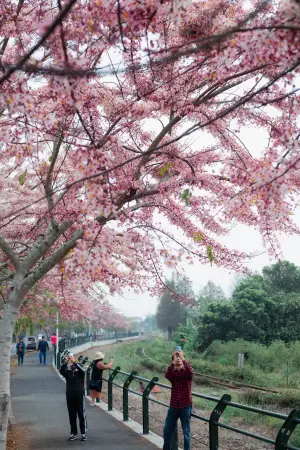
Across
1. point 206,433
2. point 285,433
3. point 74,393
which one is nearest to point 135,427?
point 74,393

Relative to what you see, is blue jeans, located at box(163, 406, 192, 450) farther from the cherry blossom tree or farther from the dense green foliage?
the dense green foliage

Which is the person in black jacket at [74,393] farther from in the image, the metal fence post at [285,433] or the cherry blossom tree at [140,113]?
the metal fence post at [285,433]

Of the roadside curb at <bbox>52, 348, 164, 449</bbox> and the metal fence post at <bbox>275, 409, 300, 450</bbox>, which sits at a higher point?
the metal fence post at <bbox>275, 409, 300, 450</bbox>

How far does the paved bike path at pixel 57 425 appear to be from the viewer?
1018 centimetres

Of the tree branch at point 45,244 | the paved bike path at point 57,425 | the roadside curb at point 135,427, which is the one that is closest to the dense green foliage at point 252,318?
the paved bike path at point 57,425

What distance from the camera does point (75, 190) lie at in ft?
30.4

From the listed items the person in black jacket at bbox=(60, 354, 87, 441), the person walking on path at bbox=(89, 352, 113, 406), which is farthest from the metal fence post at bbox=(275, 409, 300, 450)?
the person walking on path at bbox=(89, 352, 113, 406)

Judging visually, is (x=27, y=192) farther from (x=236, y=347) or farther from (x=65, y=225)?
(x=236, y=347)

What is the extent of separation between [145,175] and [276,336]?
3295cm

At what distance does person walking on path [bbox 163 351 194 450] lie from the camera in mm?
8336

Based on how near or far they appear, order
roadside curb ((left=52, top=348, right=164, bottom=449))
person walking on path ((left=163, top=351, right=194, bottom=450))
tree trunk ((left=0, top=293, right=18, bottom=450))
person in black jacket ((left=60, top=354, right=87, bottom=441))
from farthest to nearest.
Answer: person in black jacket ((left=60, top=354, right=87, bottom=441)) → roadside curb ((left=52, top=348, right=164, bottom=449)) → person walking on path ((left=163, top=351, right=194, bottom=450)) → tree trunk ((left=0, top=293, right=18, bottom=450))

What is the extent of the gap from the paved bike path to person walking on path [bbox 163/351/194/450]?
1426 millimetres

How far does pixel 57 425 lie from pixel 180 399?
17.3 ft

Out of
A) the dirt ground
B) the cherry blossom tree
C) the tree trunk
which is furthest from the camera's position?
the dirt ground
